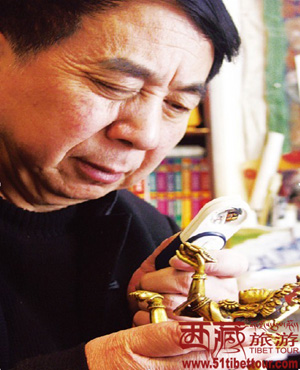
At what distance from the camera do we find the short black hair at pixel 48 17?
0.57 metres

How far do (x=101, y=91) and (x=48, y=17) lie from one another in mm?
114

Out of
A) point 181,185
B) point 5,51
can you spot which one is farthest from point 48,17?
point 181,185

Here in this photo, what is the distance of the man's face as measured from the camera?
561 millimetres

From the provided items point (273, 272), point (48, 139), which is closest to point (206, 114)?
point (273, 272)

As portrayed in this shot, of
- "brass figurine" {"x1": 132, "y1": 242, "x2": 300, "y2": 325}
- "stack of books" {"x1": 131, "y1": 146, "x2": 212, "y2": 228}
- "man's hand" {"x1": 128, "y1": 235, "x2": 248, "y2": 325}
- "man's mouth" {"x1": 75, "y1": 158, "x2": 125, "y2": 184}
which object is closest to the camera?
"brass figurine" {"x1": 132, "y1": 242, "x2": 300, "y2": 325}

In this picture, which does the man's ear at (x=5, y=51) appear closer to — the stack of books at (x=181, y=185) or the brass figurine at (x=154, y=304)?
Answer: the brass figurine at (x=154, y=304)

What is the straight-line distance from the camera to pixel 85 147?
2.01 feet

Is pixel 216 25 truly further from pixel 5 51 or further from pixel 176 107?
pixel 5 51

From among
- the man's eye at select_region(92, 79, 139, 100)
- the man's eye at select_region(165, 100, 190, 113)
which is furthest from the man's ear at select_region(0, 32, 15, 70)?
the man's eye at select_region(165, 100, 190, 113)

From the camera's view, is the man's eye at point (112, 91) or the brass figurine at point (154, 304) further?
the man's eye at point (112, 91)

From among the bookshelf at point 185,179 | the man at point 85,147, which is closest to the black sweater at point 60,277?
the man at point 85,147

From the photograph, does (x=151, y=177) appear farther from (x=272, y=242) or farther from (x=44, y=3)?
(x=44, y=3)

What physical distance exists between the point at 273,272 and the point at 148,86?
1.09 m

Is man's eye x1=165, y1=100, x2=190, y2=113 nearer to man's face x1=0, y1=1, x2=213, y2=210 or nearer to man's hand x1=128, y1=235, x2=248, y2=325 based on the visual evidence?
man's face x1=0, y1=1, x2=213, y2=210
